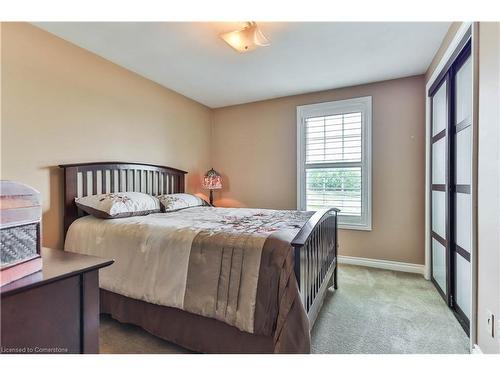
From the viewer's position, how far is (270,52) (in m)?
2.46

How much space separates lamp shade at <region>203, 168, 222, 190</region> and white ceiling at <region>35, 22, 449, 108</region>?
4.26 ft

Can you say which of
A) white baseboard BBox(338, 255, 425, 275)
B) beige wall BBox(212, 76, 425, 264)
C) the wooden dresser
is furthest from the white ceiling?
white baseboard BBox(338, 255, 425, 275)

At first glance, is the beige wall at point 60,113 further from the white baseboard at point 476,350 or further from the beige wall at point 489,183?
the white baseboard at point 476,350

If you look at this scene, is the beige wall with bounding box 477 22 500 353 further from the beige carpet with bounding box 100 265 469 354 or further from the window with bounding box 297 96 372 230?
the window with bounding box 297 96 372 230

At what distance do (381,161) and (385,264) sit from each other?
51.8 inches

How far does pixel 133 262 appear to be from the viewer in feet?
5.90

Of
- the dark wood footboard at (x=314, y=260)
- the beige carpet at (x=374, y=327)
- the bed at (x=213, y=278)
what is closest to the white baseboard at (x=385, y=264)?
the beige carpet at (x=374, y=327)

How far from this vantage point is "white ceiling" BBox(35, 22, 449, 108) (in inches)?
82.3

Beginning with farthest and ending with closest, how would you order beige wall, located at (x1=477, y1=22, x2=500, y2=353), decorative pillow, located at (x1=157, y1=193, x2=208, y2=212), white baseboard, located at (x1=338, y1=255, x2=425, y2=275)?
A: white baseboard, located at (x1=338, y1=255, x2=425, y2=275)
decorative pillow, located at (x1=157, y1=193, x2=208, y2=212)
beige wall, located at (x1=477, y1=22, x2=500, y2=353)

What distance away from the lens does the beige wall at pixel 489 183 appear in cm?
131
